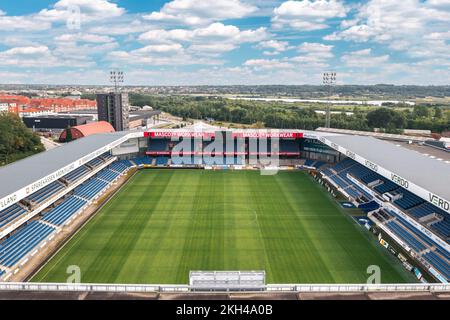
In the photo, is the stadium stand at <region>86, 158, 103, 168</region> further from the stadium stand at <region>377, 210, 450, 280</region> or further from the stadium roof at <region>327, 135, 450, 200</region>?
the stadium stand at <region>377, 210, 450, 280</region>

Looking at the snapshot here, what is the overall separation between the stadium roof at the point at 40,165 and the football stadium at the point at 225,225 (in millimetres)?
150

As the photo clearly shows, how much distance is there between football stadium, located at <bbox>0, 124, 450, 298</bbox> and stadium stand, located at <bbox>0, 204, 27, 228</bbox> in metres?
0.07

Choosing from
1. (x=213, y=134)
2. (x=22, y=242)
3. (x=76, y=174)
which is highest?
(x=213, y=134)

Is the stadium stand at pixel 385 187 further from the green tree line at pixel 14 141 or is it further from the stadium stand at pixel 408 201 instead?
the green tree line at pixel 14 141

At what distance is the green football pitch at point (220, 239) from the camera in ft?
82.8

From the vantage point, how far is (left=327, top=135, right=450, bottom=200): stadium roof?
1126 inches

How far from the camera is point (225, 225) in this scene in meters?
33.7

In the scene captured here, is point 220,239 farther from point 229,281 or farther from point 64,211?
point 64,211

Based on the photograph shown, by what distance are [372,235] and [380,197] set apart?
608cm

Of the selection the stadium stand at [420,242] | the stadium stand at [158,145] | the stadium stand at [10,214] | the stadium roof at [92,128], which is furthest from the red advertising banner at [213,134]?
the stadium stand at [10,214]

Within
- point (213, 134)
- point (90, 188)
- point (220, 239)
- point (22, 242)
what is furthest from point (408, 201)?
point (213, 134)

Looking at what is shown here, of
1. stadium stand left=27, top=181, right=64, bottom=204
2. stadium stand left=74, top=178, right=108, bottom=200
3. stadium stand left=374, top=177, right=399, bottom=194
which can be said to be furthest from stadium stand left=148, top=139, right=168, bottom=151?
stadium stand left=374, top=177, right=399, bottom=194

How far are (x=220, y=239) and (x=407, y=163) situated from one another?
2025cm
